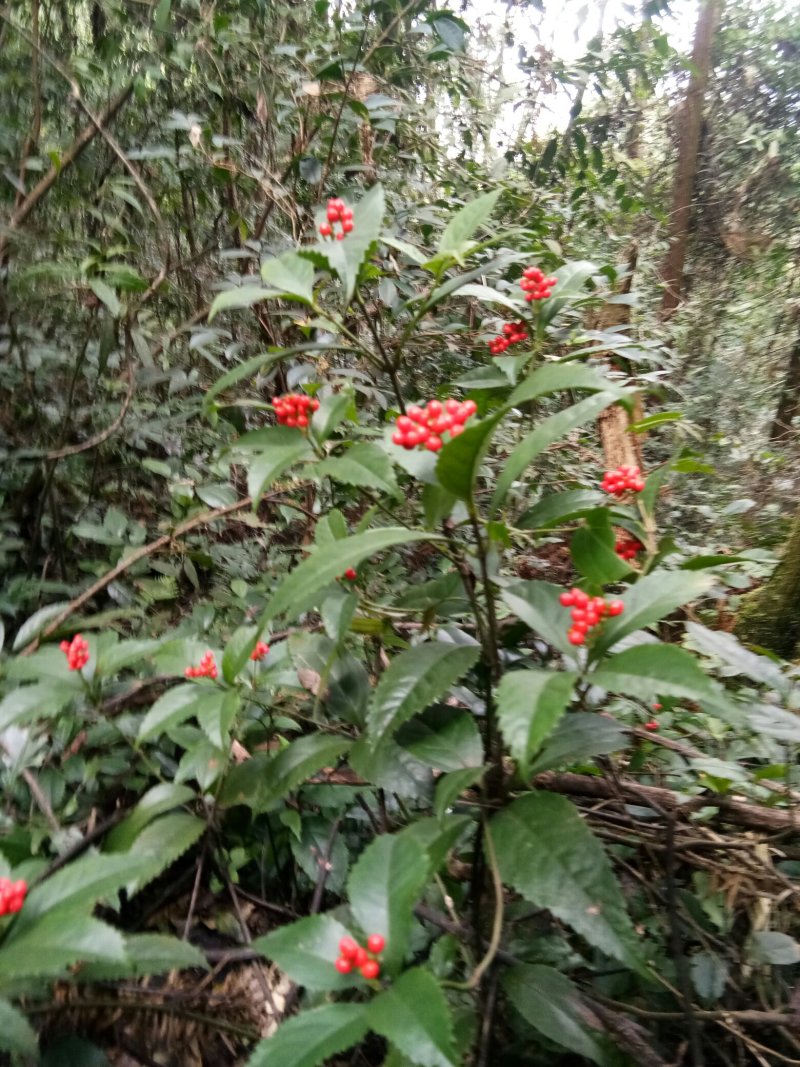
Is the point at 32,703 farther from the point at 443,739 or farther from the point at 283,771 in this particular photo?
the point at 443,739

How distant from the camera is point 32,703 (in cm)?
86

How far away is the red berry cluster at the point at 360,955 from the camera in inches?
22.6

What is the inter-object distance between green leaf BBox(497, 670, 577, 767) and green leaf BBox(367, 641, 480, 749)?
0.11 m

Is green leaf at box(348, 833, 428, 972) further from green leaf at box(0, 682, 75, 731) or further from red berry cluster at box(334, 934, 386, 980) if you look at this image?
green leaf at box(0, 682, 75, 731)

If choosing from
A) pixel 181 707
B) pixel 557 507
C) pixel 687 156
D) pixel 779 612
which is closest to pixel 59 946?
pixel 181 707

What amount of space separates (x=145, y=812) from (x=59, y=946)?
39 cm

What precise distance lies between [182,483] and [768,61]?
6.29m

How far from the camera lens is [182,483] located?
1742 millimetres

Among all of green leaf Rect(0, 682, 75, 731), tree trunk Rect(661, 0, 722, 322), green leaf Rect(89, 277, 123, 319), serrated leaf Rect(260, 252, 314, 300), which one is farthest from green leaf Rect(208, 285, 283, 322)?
tree trunk Rect(661, 0, 722, 322)

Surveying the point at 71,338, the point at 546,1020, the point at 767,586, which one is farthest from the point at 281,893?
the point at 71,338

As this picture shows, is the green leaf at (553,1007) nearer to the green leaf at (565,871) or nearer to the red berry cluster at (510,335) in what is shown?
the green leaf at (565,871)

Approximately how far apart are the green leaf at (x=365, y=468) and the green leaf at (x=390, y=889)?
37cm

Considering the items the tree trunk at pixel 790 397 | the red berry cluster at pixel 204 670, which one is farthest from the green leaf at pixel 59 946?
the tree trunk at pixel 790 397

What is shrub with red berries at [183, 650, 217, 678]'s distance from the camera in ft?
3.12
